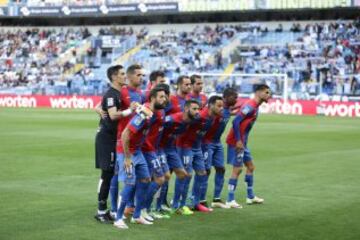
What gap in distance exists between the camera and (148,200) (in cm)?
1072

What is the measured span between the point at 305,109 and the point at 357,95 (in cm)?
329

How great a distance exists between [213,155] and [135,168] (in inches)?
91.8

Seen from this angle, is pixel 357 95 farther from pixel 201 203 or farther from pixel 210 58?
pixel 201 203

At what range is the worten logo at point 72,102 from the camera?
1943 inches

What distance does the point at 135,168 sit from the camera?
399 inches

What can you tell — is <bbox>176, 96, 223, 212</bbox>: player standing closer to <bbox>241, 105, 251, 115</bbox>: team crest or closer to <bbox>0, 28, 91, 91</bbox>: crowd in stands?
<bbox>241, 105, 251, 115</bbox>: team crest

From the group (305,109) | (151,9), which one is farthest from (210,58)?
(305,109)

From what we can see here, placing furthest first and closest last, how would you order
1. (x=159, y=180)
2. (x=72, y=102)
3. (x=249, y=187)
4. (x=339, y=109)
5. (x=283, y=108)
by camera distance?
(x=72, y=102), (x=283, y=108), (x=339, y=109), (x=249, y=187), (x=159, y=180)

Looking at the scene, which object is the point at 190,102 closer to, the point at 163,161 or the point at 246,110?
the point at 163,161

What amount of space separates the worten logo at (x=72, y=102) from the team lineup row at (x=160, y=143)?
37.6m

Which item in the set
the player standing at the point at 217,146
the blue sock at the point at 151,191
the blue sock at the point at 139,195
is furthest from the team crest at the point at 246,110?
the blue sock at the point at 139,195

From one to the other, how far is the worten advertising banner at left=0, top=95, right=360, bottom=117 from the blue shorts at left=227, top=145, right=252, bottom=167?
80.1 ft

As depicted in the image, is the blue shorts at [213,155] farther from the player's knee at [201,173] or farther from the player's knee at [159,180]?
the player's knee at [159,180]

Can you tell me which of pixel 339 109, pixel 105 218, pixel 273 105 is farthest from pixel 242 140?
pixel 273 105
